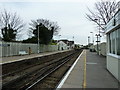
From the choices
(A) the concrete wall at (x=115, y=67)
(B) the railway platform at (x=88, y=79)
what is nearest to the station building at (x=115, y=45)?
(A) the concrete wall at (x=115, y=67)

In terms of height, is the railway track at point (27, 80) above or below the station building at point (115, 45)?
below

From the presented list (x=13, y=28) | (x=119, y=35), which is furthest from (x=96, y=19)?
(x=13, y=28)

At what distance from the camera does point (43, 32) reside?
60281 millimetres

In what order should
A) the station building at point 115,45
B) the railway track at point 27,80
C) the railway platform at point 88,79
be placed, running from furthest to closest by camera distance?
the station building at point 115,45 → the railway track at point 27,80 → the railway platform at point 88,79

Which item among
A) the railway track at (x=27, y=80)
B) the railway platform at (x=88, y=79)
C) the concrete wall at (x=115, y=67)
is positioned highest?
the concrete wall at (x=115, y=67)

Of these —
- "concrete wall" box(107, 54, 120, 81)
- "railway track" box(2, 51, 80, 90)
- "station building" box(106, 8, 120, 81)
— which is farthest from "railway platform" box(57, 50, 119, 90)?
"railway track" box(2, 51, 80, 90)

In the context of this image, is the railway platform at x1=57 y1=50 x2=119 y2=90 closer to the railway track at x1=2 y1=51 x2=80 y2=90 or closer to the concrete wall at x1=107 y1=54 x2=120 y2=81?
the concrete wall at x1=107 y1=54 x2=120 y2=81

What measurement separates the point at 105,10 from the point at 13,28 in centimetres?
3109

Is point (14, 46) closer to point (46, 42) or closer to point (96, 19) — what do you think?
point (96, 19)

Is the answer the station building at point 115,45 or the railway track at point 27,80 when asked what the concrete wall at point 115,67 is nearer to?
the station building at point 115,45

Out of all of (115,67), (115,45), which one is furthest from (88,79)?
(115,45)

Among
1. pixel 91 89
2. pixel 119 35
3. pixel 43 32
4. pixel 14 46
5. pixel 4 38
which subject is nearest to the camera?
pixel 91 89

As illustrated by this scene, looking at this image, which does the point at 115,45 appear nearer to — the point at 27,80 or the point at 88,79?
the point at 88,79

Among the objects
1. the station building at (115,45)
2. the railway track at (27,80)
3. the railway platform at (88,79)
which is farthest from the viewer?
the station building at (115,45)
